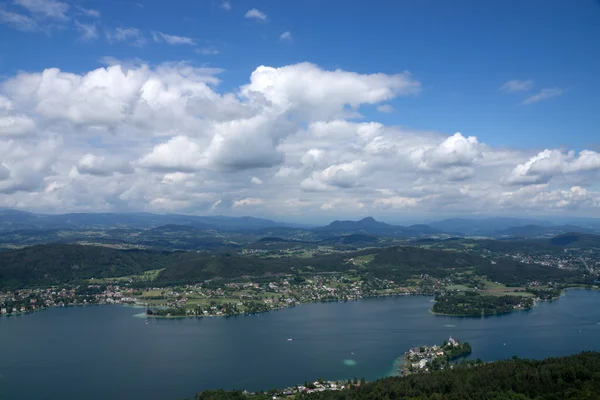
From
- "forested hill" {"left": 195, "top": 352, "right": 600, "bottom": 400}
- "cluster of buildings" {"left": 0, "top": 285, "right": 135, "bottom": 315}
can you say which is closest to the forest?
"cluster of buildings" {"left": 0, "top": 285, "right": 135, "bottom": 315}

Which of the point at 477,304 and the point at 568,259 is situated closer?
the point at 477,304

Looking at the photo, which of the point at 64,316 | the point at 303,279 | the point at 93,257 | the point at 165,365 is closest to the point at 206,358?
the point at 165,365

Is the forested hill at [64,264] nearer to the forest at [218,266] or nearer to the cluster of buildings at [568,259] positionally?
the forest at [218,266]

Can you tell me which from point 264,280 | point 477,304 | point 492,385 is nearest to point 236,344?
point 492,385

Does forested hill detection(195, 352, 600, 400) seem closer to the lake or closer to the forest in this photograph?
the lake

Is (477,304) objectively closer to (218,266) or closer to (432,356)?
(432,356)

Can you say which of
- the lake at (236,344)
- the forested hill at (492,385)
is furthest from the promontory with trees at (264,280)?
the forested hill at (492,385)

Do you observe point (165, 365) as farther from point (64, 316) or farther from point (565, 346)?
point (565, 346)

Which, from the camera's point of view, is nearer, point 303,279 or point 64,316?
point 64,316
